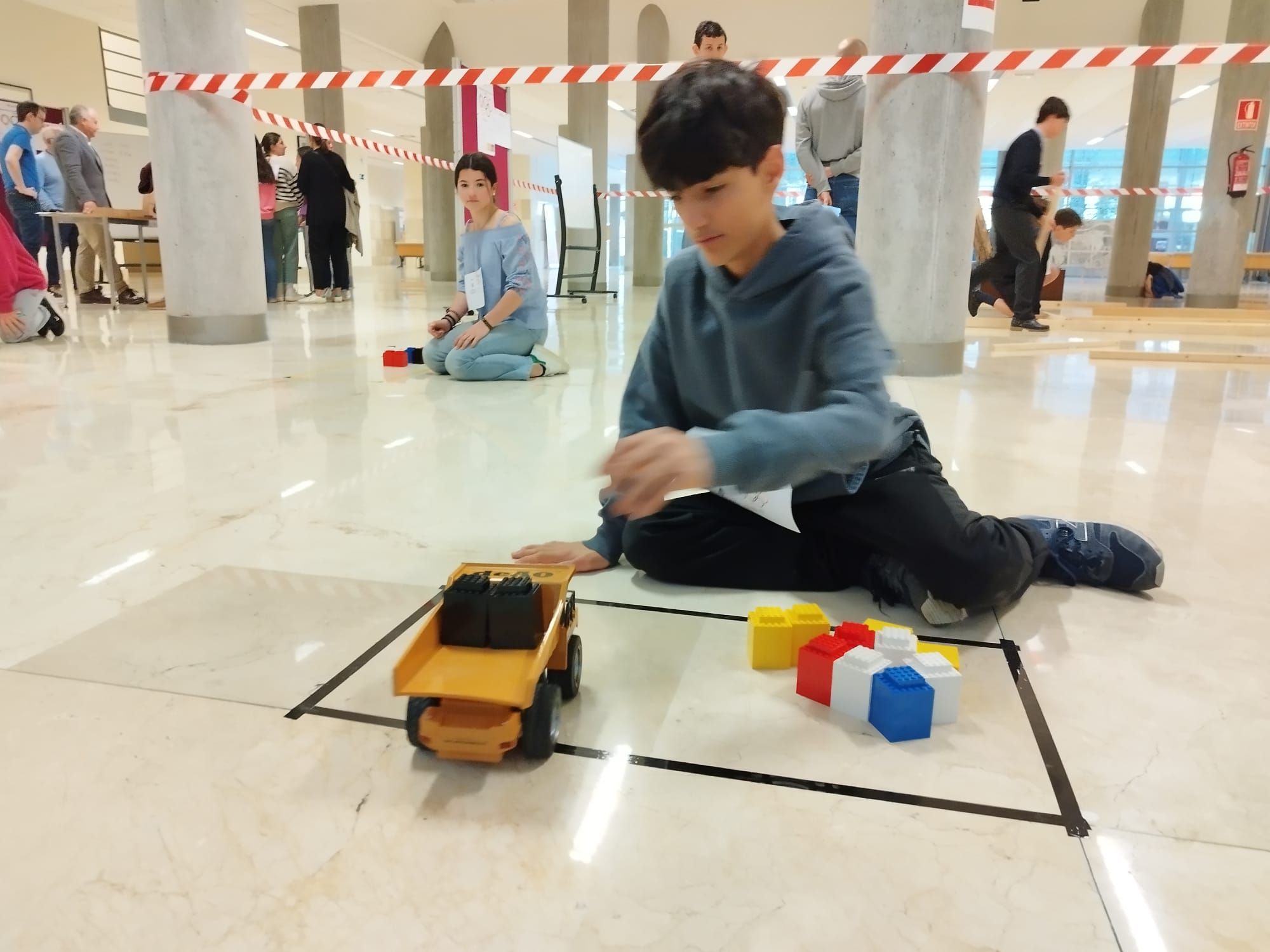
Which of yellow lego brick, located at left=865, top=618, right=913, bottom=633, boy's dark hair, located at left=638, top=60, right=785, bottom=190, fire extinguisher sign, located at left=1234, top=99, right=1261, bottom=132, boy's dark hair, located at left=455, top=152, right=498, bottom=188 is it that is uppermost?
fire extinguisher sign, located at left=1234, top=99, right=1261, bottom=132

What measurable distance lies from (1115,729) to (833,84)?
162 inches

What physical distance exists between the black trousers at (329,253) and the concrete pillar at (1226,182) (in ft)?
26.4

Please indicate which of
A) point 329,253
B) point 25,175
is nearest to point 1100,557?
point 329,253

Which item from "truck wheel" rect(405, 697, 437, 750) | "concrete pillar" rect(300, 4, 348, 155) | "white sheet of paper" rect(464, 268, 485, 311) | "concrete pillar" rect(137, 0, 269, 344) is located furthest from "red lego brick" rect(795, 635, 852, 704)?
"concrete pillar" rect(300, 4, 348, 155)

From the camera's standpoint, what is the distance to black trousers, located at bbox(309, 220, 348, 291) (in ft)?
27.0

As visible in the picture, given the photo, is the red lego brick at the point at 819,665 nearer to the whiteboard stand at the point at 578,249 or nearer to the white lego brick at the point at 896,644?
the white lego brick at the point at 896,644

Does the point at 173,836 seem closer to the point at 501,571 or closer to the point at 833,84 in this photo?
the point at 501,571

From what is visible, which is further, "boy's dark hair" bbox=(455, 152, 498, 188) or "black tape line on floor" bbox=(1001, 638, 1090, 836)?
"boy's dark hair" bbox=(455, 152, 498, 188)

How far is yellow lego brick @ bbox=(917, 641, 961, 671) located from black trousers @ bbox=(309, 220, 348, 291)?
7.94m

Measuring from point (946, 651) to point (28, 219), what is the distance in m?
8.31

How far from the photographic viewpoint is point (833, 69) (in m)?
3.88

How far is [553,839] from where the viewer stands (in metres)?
0.91

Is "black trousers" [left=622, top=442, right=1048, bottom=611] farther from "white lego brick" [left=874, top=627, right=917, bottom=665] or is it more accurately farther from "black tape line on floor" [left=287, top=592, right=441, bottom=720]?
"black tape line on floor" [left=287, top=592, right=441, bottom=720]

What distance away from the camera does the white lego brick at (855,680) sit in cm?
115
